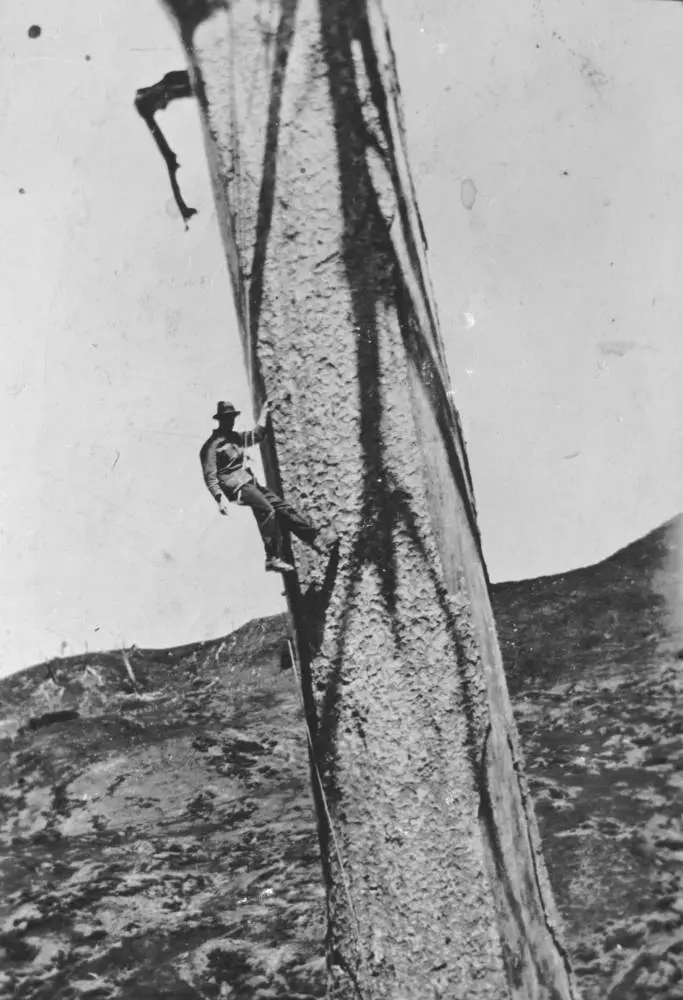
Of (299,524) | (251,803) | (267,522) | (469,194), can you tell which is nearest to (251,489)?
(267,522)

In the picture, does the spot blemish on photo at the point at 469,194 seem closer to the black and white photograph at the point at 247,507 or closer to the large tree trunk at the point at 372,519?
the black and white photograph at the point at 247,507

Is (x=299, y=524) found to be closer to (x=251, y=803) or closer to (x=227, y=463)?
(x=227, y=463)

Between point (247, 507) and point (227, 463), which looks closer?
point (227, 463)

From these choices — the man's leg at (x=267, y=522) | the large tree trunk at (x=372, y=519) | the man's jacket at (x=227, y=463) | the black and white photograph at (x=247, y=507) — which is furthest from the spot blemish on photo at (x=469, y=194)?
the man's leg at (x=267, y=522)

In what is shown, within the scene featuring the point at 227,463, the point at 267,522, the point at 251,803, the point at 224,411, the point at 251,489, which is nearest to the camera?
the point at 267,522

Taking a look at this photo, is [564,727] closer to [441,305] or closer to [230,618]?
[230,618]

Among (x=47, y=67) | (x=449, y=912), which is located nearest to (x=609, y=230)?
(x=47, y=67)
